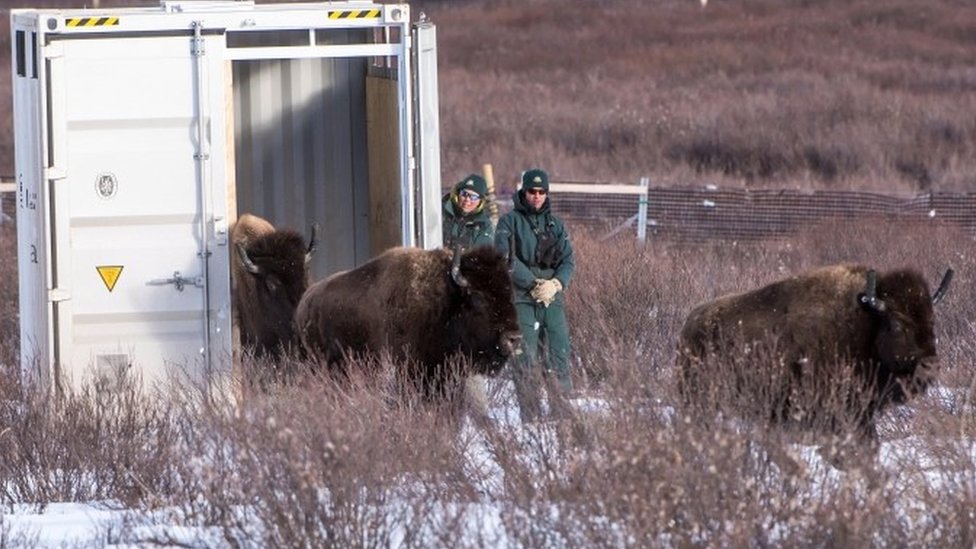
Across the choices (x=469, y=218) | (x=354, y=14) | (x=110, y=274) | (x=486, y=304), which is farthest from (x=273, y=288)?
(x=486, y=304)

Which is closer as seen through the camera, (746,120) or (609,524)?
(609,524)

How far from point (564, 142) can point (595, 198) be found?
39.3ft

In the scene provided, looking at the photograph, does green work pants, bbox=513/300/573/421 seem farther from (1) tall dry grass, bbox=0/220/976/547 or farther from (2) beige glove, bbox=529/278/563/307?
(1) tall dry grass, bbox=0/220/976/547

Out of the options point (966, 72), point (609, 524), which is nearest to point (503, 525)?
point (609, 524)

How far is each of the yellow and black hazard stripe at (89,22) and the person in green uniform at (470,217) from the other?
234 centimetres

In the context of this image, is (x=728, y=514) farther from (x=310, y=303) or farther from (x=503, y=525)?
(x=310, y=303)

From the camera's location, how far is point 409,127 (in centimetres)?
1091

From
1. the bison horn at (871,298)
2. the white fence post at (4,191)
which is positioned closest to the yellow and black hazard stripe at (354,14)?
the bison horn at (871,298)

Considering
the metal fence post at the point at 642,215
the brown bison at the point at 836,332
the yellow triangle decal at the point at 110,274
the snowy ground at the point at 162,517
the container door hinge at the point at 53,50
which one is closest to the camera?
the snowy ground at the point at 162,517

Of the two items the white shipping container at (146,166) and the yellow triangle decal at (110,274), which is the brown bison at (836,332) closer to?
the white shipping container at (146,166)

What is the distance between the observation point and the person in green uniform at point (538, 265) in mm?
11164

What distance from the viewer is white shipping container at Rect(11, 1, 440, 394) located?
10.9 m

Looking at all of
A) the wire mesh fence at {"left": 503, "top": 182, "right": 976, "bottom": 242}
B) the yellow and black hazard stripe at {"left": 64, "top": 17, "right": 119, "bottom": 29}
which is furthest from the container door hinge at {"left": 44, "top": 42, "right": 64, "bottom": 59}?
the wire mesh fence at {"left": 503, "top": 182, "right": 976, "bottom": 242}

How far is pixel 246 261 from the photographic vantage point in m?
11.5
